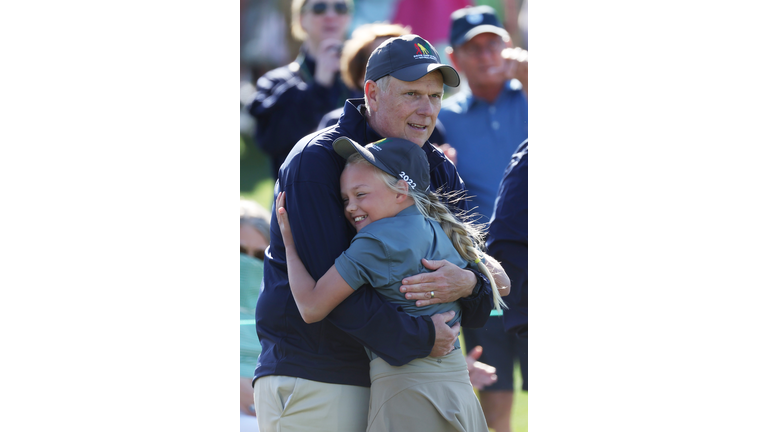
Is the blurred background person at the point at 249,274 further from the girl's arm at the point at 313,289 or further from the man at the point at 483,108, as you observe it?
the girl's arm at the point at 313,289

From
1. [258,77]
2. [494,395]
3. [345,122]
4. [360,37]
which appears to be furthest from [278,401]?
[258,77]

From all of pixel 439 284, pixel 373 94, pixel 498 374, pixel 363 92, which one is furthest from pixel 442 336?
pixel 363 92

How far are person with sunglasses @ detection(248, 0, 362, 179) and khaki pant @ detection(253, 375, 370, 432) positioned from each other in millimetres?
2194

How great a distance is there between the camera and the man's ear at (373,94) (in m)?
2.13

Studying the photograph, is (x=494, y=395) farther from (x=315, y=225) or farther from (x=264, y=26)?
(x=264, y=26)

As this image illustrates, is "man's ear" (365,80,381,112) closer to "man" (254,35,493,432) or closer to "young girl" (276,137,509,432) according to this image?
"man" (254,35,493,432)

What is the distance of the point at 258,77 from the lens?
4.23 metres

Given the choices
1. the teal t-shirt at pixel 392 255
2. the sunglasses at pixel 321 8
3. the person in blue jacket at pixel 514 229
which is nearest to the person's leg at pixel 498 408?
the person in blue jacket at pixel 514 229

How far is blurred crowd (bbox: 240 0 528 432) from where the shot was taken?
11.5ft

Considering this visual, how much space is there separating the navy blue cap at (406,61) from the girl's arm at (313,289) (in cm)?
62

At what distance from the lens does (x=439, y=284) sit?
1891 mm

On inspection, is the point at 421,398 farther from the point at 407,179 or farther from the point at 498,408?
the point at 498,408

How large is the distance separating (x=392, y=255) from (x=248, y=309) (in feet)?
5.92

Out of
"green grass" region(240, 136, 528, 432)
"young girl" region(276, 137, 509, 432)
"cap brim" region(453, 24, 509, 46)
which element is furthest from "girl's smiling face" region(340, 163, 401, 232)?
"cap brim" region(453, 24, 509, 46)
